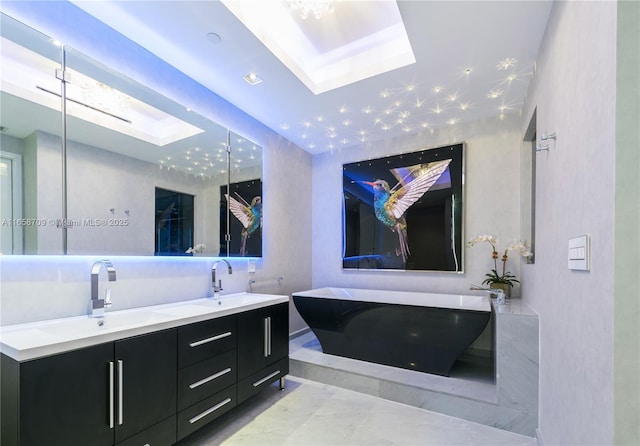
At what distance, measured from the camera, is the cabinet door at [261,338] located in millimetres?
2127

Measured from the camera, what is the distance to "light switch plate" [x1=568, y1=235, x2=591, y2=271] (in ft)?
3.42

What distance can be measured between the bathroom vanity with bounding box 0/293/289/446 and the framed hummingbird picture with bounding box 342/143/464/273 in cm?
184

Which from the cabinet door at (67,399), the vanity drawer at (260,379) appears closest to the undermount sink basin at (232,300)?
the vanity drawer at (260,379)

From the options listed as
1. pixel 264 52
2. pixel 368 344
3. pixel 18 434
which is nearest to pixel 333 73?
pixel 264 52

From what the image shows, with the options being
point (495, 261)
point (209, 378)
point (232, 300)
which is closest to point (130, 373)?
point (209, 378)

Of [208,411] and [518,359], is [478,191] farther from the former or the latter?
[208,411]

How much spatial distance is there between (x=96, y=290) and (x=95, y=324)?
186mm

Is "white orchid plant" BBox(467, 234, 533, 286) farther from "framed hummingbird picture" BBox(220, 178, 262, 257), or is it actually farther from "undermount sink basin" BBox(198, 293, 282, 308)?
"framed hummingbird picture" BBox(220, 178, 262, 257)

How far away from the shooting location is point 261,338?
2301mm

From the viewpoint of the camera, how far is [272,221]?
3.36 meters

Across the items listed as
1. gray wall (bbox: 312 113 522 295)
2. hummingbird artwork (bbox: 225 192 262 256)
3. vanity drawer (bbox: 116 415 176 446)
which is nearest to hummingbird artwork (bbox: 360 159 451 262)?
gray wall (bbox: 312 113 522 295)

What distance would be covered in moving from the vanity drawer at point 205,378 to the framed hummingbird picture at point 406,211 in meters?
2.13

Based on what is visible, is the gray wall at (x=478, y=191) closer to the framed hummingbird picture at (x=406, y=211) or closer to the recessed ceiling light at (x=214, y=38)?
the framed hummingbird picture at (x=406, y=211)

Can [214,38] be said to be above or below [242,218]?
above
